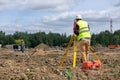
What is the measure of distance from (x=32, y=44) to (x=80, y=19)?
10721cm

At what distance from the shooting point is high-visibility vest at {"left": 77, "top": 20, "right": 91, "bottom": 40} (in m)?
13.6

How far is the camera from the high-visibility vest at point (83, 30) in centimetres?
1364

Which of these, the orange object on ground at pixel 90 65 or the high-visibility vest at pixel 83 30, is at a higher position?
the high-visibility vest at pixel 83 30

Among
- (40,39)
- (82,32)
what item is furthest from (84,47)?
(40,39)

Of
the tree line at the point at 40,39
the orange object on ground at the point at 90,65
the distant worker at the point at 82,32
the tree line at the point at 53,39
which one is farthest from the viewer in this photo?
the tree line at the point at 40,39

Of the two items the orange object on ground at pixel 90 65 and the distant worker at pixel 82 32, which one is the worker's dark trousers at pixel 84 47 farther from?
the orange object on ground at pixel 90 65

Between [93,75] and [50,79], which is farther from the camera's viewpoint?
[93,75]

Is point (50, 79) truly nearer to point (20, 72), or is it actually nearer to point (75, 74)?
point (20, 72)

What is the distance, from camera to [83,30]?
45.0ft

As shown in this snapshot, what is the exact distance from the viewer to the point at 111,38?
347 feet

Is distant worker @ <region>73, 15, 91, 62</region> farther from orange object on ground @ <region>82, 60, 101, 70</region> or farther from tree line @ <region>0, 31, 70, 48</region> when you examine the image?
tree line @ <region>0, 31, 70, 48</region>

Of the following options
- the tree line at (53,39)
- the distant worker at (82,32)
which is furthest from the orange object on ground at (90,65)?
the tree line at (53,39)

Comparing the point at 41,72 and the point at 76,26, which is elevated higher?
the point at 76,26

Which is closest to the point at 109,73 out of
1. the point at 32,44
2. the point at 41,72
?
the point at 41,72
